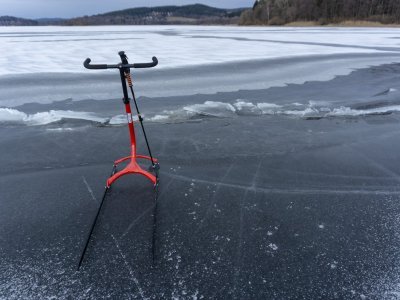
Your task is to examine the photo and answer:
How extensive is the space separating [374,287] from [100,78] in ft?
28.5

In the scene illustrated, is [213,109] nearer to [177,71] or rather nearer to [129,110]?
[129,110]

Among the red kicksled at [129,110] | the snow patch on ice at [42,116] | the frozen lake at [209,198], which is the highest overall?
the red kicksled at [129,110]

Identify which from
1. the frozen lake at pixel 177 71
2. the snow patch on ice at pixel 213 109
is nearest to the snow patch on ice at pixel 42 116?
the frozen lake at pixel 177 71

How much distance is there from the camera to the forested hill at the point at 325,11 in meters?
63.4

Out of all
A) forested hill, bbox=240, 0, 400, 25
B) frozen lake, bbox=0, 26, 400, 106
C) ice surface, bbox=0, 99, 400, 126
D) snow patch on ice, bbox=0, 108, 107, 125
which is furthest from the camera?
forested hill, bbox=240, 0, 400, 25

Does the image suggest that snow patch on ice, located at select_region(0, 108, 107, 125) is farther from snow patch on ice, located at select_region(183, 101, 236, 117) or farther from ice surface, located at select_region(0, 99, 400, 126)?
snow patch on ice, located at select_region(183, 101, 236, 117)

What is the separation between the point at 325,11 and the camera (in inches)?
2687

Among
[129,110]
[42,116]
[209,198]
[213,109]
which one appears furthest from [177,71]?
[209,198]

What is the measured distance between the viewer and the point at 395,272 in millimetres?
2387

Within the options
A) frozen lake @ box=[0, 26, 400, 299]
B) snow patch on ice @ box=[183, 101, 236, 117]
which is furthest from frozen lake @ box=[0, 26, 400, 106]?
snow patch on ice @ box=[183, 101, 236, 117]

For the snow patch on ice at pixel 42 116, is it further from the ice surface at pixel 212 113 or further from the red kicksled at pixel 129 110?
the red kicksled at pixel 129 110

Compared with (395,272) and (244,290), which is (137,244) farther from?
(395,272)

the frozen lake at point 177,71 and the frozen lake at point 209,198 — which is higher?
the frozen lake at point 177,71

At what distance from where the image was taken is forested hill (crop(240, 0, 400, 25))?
6343 cm
